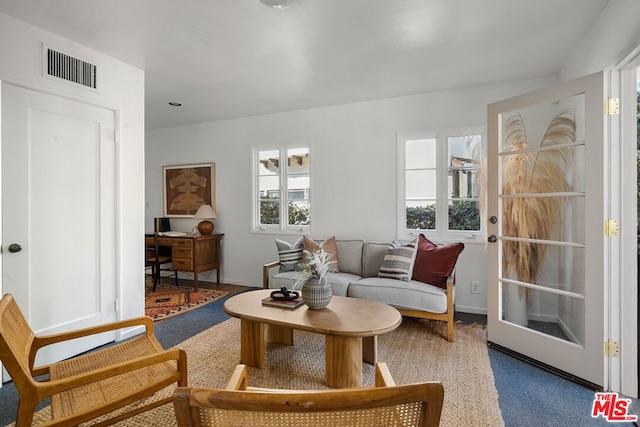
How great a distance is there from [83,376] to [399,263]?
274 centimetres

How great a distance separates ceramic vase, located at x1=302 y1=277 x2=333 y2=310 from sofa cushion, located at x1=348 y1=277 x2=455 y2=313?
887 mm

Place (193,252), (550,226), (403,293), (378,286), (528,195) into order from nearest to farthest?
1. (550,226)
2. (528,195)
3. (403,293)
4. (378,286)
5. (193,252)

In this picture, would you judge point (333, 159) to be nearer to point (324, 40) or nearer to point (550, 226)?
point (324, 40)

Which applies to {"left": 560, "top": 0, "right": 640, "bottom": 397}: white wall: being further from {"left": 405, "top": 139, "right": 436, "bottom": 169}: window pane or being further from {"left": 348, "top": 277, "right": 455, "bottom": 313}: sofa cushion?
{"left": 405, "top": 139, "right": 436, "bottom": 169}: window pane

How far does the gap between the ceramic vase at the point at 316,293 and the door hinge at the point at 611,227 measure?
6.12ft

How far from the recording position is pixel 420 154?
4.07m

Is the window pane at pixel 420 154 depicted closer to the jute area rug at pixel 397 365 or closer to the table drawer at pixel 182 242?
the jute area rug at pixel 397 365

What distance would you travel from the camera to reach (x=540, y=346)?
2.52 meters

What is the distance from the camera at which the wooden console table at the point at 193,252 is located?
15.5ft

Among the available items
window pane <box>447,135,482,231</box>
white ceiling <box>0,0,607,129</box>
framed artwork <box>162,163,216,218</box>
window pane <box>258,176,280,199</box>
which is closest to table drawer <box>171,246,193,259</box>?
framed artwork <box>162,163,216,218</box>

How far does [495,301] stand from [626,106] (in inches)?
65.3

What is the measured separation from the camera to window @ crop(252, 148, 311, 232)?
187 inches

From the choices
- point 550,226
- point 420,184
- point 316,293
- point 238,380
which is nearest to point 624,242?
point 550,226

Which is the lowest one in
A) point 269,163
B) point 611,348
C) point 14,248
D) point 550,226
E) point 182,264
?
point 611,348
